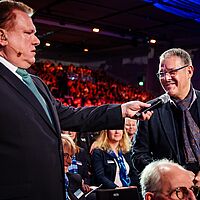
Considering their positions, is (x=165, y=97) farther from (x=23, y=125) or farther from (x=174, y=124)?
(x=23, y=125)

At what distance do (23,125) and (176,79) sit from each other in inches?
37.3

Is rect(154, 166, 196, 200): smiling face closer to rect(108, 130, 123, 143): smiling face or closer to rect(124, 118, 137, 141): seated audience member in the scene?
rect(108, 130, 123, 143): smiling face

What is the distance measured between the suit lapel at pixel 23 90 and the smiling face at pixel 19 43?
8 centimetres

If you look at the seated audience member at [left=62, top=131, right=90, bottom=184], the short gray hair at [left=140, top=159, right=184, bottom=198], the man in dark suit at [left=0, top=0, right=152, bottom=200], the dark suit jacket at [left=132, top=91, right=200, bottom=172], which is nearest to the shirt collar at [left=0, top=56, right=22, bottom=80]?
the man in dark suit at [left=0, top=0, right=152, bottom=200]

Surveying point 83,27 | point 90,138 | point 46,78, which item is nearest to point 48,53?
point 83,27

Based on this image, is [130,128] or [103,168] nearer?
[103,168]

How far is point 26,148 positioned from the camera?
3.76 feet

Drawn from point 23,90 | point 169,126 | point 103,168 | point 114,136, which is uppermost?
point 23,90

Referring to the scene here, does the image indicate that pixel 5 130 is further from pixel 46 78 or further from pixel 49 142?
pixel 46 78

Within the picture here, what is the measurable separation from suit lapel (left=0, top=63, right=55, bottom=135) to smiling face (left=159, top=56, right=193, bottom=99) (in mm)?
804

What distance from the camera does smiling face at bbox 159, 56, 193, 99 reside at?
1.80 metres

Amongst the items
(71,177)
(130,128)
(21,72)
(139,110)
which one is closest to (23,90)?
(21,72)

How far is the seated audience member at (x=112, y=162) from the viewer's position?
3.36 m

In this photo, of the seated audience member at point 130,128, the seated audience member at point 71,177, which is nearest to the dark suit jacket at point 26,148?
the seated audience member at point 71,177
